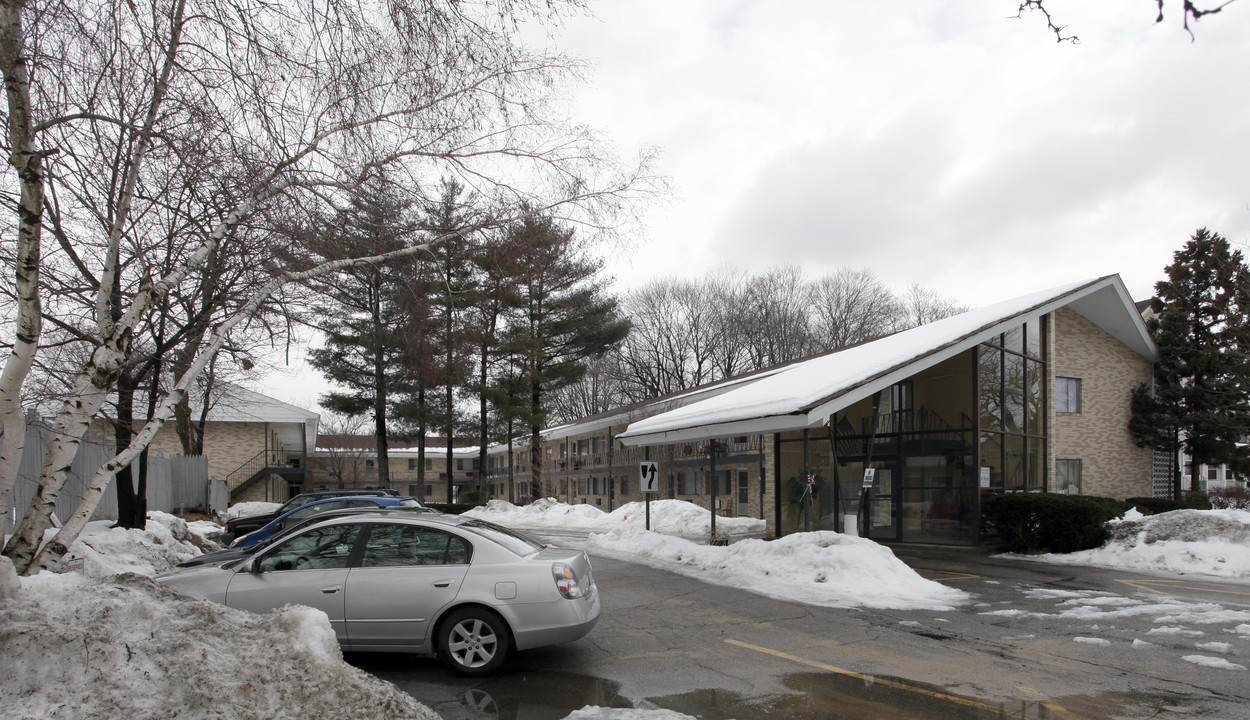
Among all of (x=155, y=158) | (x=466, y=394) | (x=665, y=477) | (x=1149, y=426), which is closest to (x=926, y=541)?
(x=1149, y=426)

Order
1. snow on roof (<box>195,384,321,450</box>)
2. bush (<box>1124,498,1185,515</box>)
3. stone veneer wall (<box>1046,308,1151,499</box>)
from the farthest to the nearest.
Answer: snow on roof (<box>195,384,321,450</box>)
stone veneer wall (<box>1046,308,1151,499</box>)
bush (<box>1124,498,1185,515</box>)

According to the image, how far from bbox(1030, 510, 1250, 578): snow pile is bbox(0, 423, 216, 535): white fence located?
54.7ft

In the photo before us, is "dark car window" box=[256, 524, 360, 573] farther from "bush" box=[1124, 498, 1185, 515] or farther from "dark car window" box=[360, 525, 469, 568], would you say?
"bush" box=[1124, 498, 1185, 515]

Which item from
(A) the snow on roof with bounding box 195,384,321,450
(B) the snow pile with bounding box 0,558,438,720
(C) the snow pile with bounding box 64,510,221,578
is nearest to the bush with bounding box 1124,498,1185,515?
(C) the snow pile with bounding box 64,510,221,578

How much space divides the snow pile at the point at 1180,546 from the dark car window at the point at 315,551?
13.6 m

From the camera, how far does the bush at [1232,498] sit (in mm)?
28109

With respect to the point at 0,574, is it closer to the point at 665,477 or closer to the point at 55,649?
the point at 55,649

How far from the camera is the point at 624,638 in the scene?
28.6 ft

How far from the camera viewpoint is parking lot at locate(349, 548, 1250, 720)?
623cm

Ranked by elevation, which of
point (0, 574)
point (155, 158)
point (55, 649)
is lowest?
point (55, 649)

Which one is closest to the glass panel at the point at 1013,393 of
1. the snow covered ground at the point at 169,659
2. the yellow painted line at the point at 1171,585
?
the yellow painted line at the point at 1171,585

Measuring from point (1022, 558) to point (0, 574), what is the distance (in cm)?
1668

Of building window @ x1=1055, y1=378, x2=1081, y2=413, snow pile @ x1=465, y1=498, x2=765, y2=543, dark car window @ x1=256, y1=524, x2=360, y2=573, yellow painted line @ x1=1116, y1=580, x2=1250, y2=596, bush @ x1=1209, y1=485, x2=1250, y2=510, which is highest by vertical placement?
building window @ x1=1055, y1=378, x2=1081, y2=413

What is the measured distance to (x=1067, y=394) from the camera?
23703mm
